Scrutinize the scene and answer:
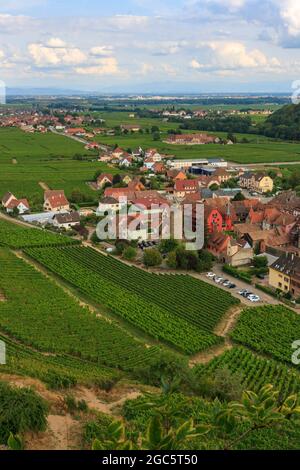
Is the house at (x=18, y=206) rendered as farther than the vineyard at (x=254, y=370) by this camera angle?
Yes

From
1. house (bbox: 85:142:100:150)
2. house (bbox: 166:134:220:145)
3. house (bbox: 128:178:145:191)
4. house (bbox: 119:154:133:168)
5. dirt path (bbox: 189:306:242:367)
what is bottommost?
dirt path (bbox: 189:306:242:367)

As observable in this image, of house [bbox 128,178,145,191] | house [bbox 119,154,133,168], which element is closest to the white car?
house [bbox 128,178,145,191]

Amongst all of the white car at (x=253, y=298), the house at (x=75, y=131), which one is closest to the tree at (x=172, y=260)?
the white car at (x=253, y=298)

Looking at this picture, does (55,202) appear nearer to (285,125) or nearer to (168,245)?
(168,245)

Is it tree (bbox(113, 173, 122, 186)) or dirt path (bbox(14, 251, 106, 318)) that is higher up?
tree (bbox(113, 173, 122, 186))

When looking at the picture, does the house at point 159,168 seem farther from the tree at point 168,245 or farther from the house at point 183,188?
the tree at point 168,245

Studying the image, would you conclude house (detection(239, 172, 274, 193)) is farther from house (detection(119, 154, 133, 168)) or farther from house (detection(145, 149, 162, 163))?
house (detection(119, 154, 133, 168))

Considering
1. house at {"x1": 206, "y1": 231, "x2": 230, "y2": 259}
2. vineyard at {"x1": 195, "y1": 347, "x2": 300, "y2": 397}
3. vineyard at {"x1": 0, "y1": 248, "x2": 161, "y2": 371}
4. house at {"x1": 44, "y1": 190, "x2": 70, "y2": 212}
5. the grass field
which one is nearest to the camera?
vineyard at {"x1": 195, "y1": 347, "x2": 300, "y2": 397}
